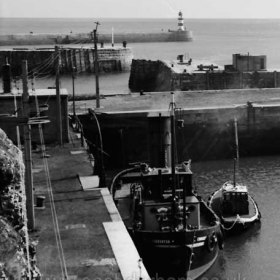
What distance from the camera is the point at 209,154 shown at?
3831cm

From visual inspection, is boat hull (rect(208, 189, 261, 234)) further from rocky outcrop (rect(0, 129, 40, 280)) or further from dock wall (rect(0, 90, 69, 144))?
rocky outcrop (rect(0, 129, 40, 280))

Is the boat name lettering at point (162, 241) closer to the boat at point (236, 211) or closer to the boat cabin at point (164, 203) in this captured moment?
the boat cabin at point (164, 203)

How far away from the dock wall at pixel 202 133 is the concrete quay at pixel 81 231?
1203 centimetres

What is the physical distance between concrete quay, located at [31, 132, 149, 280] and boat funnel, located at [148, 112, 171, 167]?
2.77 m

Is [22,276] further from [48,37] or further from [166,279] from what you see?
[48,37]

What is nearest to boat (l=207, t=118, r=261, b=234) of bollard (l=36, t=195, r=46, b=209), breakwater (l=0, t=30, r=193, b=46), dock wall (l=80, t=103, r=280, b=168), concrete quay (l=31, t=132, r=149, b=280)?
concrete quay (l=31, t=132, r=149, b=280)

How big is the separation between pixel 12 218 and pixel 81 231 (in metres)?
12.2

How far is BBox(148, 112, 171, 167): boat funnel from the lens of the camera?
2403 cm

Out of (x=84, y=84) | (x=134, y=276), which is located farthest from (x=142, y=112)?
(x=84, y=84)

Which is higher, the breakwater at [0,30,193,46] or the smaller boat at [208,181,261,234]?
the breakwater at [0,30,193,46]

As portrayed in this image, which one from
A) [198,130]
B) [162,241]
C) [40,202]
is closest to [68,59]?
[198,130]

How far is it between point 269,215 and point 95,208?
32.6ft

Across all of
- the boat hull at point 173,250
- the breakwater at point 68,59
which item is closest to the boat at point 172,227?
the boat hull at point 173,250

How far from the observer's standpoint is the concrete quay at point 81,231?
14148 mm
